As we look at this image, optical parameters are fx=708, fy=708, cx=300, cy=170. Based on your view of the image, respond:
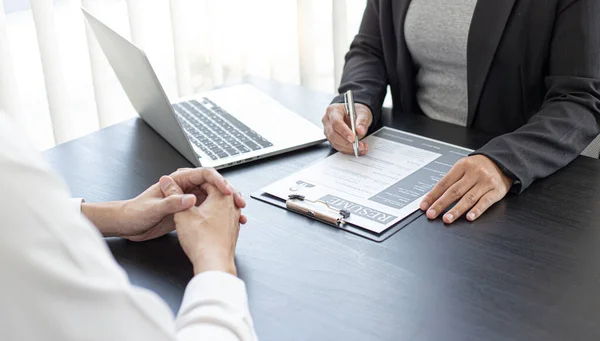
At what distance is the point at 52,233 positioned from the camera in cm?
58

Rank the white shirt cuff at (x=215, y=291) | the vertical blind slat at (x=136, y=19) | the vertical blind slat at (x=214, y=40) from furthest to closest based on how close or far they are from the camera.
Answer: the vertical blind slat at (x=214, y=40), the vertical blind slat at (x=136, y=19), the white shirt cuff at (x=215, y=291)

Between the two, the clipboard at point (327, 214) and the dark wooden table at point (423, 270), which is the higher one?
the clipboard at point (327, 214)

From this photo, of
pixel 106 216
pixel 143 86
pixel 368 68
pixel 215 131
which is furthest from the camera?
pixel 368 68

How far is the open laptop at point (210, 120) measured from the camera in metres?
1.35

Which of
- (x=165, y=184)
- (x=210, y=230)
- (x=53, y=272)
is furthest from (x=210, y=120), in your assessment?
(x=53, y=272)

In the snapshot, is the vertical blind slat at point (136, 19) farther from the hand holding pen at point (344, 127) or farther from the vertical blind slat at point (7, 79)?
the hand holding pen at point (344, 127)

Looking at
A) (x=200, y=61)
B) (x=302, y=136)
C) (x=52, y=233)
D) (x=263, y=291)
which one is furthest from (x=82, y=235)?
(x=200, y=61)

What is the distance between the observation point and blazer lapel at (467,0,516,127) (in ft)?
4.86

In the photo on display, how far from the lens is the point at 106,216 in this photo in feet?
3.75

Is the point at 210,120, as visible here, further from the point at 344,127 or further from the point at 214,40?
the point at 214,40

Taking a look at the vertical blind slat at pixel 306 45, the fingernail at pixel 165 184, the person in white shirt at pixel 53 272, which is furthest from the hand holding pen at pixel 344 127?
the vertical blind slat at pixel 306 45

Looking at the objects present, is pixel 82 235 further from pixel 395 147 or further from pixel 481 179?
pixel 395 147

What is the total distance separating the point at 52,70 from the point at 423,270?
1436 millimetres

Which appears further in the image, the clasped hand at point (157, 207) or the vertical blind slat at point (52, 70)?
the vertical blind slat at point (52, 70)
